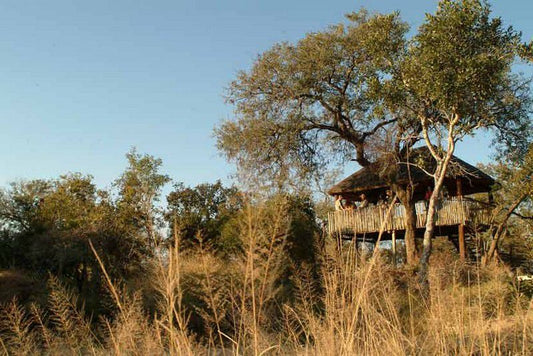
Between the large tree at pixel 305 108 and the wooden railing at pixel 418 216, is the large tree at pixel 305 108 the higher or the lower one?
the higher one

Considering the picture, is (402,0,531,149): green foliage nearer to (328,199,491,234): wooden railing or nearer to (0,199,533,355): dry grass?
(328,199,491,234): wooden railing

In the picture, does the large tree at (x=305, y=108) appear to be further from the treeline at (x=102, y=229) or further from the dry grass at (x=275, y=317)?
the dry grass at (x=275, y=317)

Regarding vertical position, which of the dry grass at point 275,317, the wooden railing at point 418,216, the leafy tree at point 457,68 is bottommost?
the dry grass at point 275,317

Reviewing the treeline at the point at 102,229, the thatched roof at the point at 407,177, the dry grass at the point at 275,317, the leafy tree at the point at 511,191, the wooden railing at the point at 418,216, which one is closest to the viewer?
the dry grass at the point at 275,317

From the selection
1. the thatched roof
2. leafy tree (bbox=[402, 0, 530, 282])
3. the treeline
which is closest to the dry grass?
the treeline

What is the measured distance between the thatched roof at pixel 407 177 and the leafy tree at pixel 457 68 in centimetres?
269

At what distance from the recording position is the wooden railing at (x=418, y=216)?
19953 mm

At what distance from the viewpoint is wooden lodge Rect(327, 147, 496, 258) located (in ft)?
65.6

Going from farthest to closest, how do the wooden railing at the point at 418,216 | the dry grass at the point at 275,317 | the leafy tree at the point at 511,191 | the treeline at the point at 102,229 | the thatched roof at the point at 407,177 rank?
the thatched roof at the point at 407,177, the wooden railing at the point at 418,216, the leafy tree at the point at 511,191, the treeline at the point at 102,229, the dry grass at the point at 275,317

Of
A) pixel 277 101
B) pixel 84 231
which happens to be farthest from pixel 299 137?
pixel 84 231

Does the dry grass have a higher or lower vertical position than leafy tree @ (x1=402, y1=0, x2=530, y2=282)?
lower

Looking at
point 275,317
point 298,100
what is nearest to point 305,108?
point 298,100

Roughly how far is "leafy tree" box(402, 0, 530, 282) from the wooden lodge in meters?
2.53

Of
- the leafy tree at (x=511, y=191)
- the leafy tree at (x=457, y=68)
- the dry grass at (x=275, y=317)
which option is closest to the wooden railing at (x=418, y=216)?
the leafy tree at (x=511, y=191)
